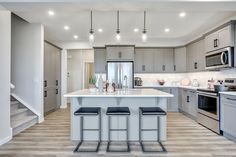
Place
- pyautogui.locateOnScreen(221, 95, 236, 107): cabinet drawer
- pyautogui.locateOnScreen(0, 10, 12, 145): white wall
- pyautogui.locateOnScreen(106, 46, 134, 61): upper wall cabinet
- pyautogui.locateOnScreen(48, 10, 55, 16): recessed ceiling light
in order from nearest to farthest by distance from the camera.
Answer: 1. pyautogui.locateOnScreen(0, 10, 12, 145): white wall
2. pyautogui.locateOnScreen(221, 95, 236, 107): cabinet drawer
3. pyautogui.locateOnScreen(48, 10, 55, 16): recessed ceiling light
4. pyautogui.locateOnScreen(106, 46, 134, 61): upper wall cabinet

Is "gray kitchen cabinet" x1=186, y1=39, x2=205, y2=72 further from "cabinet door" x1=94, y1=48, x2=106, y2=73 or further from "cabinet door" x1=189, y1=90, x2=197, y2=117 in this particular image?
"cabinet door" x1=94, y1=48, x2=106, y2=73

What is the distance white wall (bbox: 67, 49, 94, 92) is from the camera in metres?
10.1

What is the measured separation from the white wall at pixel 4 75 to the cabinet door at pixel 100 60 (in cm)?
398

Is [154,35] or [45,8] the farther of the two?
[154,35]

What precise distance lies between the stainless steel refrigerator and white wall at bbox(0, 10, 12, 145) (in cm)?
384

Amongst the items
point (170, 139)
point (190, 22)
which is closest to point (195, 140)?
point (170, 139)

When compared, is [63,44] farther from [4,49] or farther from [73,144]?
[73,144]

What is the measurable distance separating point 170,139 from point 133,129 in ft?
2.47

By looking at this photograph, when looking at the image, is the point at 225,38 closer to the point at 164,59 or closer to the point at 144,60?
the point at 164,59

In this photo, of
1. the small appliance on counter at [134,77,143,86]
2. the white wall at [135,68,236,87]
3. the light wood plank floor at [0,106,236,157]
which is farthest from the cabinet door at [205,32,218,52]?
the small appliance on counter at [134,77,143,86]

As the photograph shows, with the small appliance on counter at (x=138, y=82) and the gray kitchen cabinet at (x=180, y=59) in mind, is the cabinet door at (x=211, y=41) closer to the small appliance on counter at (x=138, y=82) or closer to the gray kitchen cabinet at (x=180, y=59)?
the gray kitchen cabinet at (x=180, y=59)

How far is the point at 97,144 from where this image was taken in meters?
3.71

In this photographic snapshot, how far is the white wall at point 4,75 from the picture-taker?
12.2 feet

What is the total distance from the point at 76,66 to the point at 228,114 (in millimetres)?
7447
